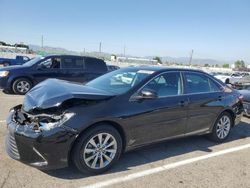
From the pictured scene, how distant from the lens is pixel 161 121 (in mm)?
4250

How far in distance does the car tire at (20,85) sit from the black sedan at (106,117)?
5.89 metres

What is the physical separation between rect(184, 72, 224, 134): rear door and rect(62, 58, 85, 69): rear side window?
6300mm

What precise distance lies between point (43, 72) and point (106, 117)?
702 centimetres

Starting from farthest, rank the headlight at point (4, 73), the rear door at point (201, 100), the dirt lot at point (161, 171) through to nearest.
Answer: the headlight at point (4, 73), the rear door at point (201, 100), the dirt lot at point (161, 171)

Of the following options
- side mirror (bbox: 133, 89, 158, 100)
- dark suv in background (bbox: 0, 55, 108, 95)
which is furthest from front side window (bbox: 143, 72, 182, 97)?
dark suv in background (bbox: 0, 55, 108, 95)

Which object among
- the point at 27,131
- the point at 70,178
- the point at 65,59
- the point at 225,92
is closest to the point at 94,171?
the point at 70,178

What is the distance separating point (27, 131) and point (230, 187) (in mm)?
2836

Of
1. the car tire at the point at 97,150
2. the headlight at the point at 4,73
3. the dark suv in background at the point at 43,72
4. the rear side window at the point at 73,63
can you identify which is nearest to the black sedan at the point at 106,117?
the car tire at the point at 97,150

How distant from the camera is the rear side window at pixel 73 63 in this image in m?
10.2

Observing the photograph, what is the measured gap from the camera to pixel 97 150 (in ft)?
11.9

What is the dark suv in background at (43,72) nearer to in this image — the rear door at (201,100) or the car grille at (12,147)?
the rear door at (201,100)

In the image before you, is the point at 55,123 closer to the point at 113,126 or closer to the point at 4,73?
the point at 113,126

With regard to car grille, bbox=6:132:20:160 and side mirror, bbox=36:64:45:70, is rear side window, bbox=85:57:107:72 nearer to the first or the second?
side mirror, bbox=36:64:45:70

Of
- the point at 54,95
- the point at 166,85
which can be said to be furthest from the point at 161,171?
the point at 54,95
